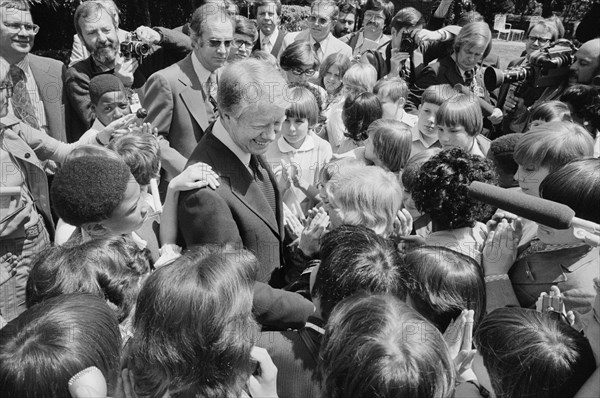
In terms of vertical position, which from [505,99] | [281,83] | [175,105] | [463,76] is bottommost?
[505,99]

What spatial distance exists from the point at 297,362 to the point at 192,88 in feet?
6.43

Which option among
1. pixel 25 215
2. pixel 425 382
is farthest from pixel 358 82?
pixel 425 382

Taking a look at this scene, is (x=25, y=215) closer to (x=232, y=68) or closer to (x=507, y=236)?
(x=232, y=68)

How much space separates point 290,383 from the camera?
148 centimetres

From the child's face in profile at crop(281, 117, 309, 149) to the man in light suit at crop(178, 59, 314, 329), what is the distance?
1.14 meters

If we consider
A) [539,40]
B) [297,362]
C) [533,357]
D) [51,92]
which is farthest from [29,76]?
[539,40]

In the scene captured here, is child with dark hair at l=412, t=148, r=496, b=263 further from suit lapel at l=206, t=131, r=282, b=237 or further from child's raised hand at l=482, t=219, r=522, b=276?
suit lapel at l=206, t=131, r=282, b=237

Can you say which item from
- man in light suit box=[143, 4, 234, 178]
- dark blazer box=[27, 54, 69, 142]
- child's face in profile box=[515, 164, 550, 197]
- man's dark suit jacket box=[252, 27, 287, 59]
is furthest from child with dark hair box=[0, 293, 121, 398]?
man's dark suit jacket box=[252, 27, 287, 59]

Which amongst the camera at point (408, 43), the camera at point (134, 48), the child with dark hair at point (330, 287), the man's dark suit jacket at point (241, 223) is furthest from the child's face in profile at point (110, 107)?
the camera at point (408, 43)

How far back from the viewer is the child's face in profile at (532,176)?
238 cm

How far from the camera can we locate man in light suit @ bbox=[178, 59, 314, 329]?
6.24 ft

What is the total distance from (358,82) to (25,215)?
8.26 ft

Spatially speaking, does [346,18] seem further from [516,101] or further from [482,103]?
[482,103]

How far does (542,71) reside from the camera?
13.3 ft
